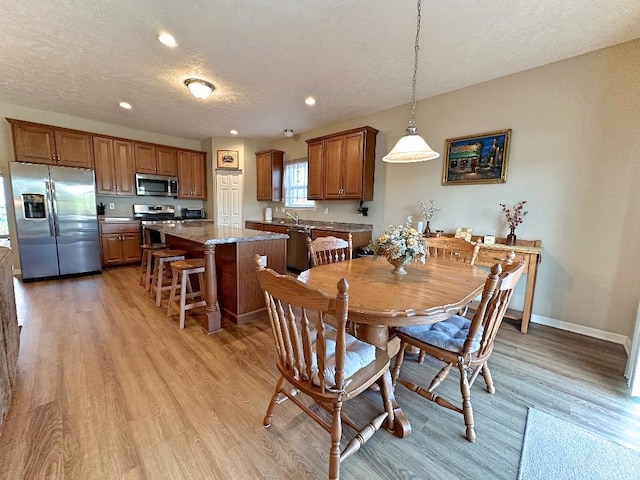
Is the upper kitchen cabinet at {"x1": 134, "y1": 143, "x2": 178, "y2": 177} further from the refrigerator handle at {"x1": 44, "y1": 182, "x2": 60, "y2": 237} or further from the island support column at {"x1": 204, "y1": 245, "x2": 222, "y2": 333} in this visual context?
the island support column at {"x1": 204, "y1": 245, "x2": 222, "y2": 333}

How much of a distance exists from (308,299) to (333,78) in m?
2.92

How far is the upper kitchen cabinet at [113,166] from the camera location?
15.4 feet

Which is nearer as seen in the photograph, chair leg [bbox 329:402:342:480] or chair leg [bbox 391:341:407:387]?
chair leg [bbox 329:402:342:480]

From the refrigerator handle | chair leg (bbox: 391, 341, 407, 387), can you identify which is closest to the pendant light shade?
chair leg (bbox: 391, 341, 407, 387)

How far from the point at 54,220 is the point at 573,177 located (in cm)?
665

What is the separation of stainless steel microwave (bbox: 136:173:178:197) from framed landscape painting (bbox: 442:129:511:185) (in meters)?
5.26

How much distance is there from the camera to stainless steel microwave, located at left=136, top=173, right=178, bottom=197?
205 inches

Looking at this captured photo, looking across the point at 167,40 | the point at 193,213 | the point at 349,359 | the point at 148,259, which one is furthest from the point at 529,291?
the point at 193,213

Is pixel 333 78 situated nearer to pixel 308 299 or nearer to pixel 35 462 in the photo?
pixel 308 299

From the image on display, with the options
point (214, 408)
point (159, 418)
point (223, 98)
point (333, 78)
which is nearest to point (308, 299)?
point (214, 408)

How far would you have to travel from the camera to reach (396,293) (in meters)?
1.36

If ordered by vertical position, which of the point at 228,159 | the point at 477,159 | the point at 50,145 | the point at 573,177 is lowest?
the point at 573,177

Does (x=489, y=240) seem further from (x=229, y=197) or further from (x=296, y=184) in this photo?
(x=229, y=197)

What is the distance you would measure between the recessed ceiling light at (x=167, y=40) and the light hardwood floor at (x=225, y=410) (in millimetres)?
2637
